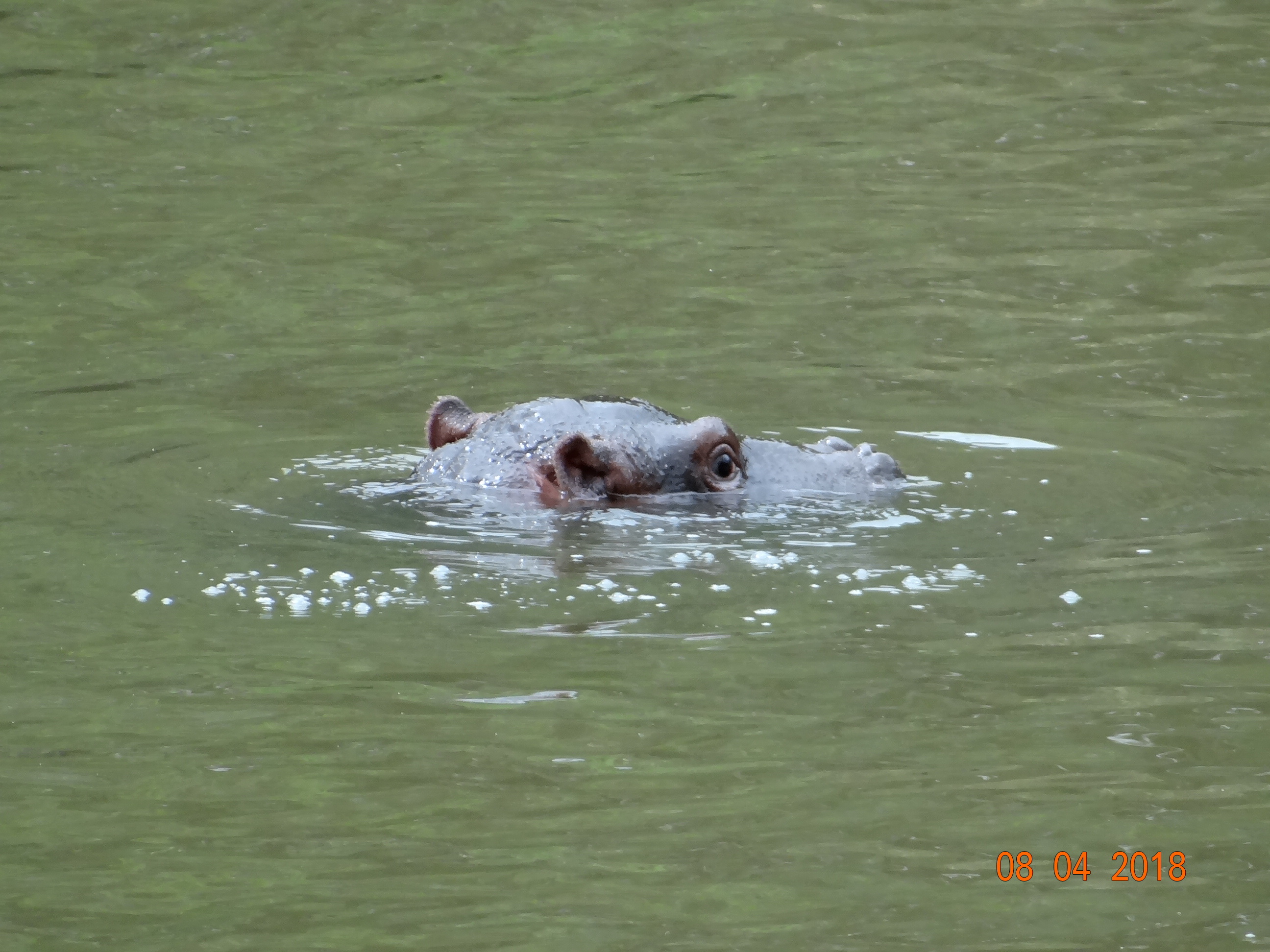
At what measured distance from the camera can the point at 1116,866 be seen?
491 centimetres

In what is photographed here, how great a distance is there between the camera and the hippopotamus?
809 centimetres

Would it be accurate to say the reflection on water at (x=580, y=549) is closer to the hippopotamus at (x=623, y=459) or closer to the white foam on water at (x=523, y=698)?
the hippopotamus at (x=623, y=459)

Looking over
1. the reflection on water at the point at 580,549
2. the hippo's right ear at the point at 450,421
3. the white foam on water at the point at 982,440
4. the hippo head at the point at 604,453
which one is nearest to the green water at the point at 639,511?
the reflection on water at the point at 580,549

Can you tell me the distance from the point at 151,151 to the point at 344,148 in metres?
1.50

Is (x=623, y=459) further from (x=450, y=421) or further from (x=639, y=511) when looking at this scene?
(x=450, y=421)

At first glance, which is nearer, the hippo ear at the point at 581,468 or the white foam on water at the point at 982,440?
the hippo ear at the point at 581,468

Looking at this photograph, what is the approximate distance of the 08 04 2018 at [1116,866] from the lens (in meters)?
4.86

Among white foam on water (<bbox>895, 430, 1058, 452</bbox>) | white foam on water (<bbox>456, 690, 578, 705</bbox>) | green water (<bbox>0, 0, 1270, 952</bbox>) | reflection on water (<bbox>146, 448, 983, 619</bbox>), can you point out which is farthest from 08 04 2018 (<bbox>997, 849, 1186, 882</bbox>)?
white foam on water (<bbox>895, 430, 1058, 452</bbox>)

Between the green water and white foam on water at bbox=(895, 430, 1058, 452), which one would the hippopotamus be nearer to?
the green water

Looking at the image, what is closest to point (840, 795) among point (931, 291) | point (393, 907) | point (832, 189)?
point (393, 907)

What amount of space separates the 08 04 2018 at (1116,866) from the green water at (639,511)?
38mm

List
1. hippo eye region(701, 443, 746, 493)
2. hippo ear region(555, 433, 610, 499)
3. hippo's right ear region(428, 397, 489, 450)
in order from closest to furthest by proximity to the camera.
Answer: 1. hippo ear region(555, 433, 610, 499)
2. hippo eye region(701, 443, 746, 493)
3. hippo's right ear region(428, 397, 489, 450)

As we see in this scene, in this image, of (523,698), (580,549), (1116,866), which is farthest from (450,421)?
(1116,866)

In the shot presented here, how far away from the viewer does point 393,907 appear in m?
4.76
